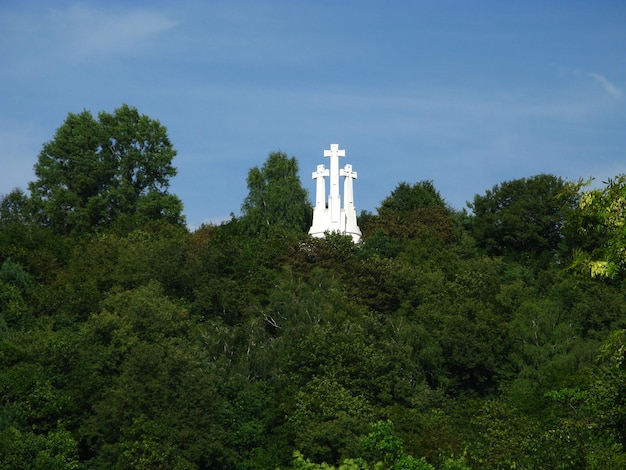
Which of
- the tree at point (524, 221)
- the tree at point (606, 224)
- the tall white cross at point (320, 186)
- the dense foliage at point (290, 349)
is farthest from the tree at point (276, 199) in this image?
the tree at point (606, 224)

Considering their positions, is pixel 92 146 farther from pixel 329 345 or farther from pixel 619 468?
pixel 619 468

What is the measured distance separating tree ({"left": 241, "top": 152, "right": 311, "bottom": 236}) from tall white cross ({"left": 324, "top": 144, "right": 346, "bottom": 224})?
14.1 feet

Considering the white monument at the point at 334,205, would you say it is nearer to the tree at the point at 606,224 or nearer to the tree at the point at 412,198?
the tree at the point at 412,198

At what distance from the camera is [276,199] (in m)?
96.4

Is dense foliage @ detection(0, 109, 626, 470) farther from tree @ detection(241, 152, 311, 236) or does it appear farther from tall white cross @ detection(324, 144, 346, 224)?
tree @ detection(241, 152, 311, 236)

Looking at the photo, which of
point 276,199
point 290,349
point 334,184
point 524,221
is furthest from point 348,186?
point 290,349

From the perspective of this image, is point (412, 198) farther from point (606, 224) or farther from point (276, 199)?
point (606, 224)

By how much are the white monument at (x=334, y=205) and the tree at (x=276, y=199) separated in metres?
3.53

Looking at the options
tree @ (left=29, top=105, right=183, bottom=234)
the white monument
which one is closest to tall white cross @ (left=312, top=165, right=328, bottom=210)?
the white monument

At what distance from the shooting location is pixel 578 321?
225ft

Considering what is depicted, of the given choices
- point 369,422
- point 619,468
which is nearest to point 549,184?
point 369,422

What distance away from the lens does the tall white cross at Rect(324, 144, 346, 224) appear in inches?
3533

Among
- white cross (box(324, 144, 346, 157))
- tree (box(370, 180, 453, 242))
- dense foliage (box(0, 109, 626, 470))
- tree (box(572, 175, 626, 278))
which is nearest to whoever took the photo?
tree (box(572, 175, 626, 278))

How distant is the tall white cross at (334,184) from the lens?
3533 inches
